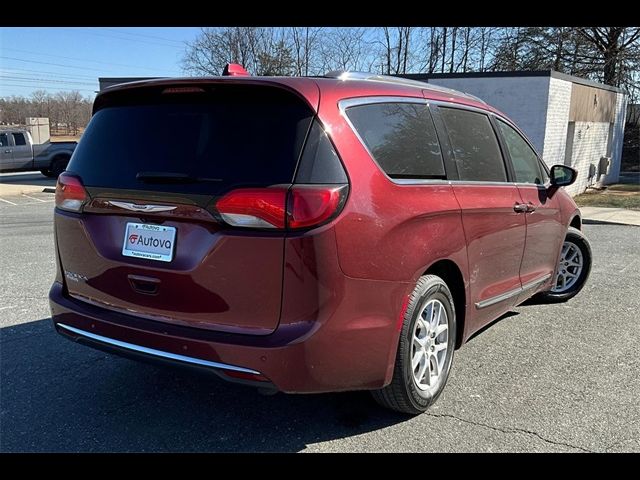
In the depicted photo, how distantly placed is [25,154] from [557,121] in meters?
19.6

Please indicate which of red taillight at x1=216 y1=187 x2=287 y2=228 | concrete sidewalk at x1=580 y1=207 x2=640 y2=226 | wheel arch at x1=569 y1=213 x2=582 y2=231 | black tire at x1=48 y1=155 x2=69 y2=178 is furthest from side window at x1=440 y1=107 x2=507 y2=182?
black tire at x1=48 y1=155 x2=69 y2=178

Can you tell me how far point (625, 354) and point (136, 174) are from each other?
3.72m

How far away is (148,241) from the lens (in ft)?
8.77

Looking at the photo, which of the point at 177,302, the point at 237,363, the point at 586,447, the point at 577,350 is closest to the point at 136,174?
the point at 177,302

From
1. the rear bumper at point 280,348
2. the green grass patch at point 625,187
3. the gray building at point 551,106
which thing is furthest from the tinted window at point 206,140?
the green grass patch at point 625,187

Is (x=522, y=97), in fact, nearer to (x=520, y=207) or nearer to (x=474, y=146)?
(x=520, y=207)

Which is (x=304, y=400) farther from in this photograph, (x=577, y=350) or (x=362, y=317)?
(x=577, y=350)

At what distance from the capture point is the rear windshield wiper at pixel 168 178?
8.40 feet

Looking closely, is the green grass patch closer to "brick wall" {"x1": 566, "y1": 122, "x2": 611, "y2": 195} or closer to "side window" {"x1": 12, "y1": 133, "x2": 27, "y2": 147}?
"brick wall" {"x1": 566, "y1": 122, "x2": 611, "y2": 195}

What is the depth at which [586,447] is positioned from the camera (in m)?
2.84

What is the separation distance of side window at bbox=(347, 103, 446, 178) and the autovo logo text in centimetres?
110
